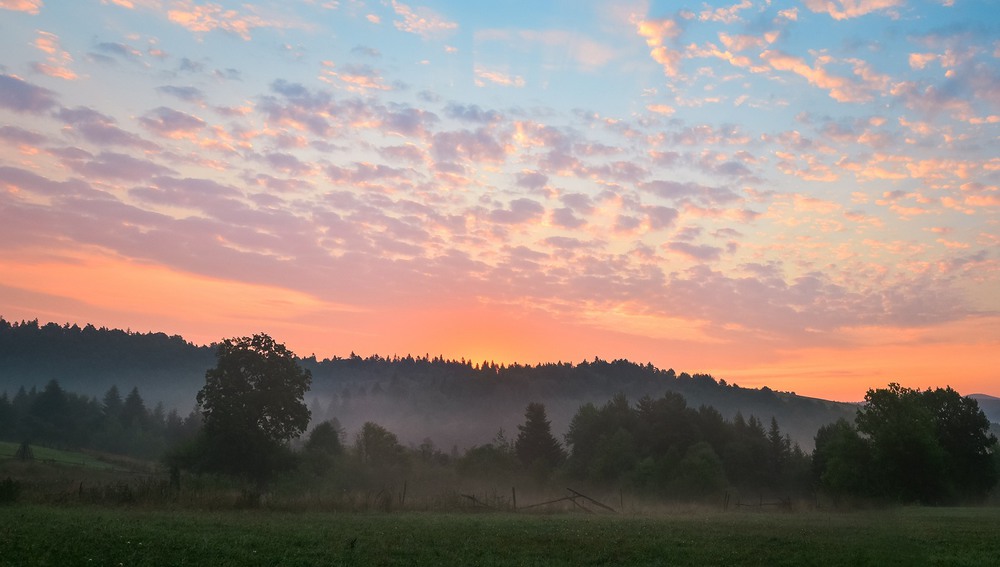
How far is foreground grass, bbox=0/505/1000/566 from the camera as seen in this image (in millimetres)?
17984

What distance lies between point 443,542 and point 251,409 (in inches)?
1921

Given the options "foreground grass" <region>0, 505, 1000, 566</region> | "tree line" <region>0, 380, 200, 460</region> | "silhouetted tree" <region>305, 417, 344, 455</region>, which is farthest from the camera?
"tree line" <region>0, 380, 200, 460</region>

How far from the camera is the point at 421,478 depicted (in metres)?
99.5

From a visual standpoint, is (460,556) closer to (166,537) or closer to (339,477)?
(166,537)

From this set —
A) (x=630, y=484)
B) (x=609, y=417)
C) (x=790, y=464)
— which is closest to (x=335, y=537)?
→ (x=630, y=484)

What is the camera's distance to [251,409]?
213 feet

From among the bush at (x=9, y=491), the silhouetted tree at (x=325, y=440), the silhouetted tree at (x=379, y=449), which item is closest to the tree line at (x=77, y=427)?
the silhouetted tree at (x=379, y=449)

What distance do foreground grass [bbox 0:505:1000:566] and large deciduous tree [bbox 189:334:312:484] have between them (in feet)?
119

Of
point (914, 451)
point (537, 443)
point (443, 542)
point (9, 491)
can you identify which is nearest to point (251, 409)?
point (9, 491)

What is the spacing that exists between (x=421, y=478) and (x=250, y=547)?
83070 millimetres

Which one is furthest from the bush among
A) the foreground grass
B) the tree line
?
the tree line

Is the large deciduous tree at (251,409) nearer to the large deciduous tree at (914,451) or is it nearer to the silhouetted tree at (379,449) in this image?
the silhouetted tree at (379,449)

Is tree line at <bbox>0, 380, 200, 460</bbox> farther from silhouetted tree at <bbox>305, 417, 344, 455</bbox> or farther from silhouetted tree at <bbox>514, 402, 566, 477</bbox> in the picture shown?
silhouetted tree at <bbox>514, 402, 566, 477</bbox>

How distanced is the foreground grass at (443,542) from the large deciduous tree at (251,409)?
119 ft
